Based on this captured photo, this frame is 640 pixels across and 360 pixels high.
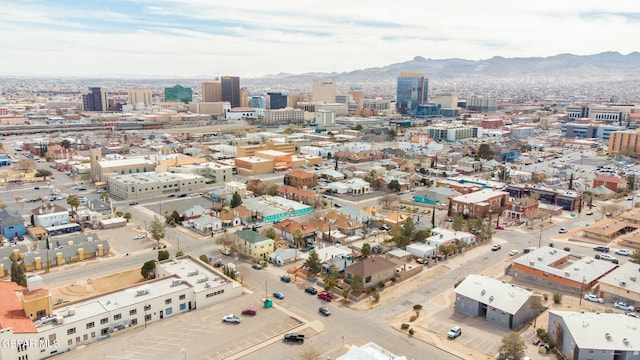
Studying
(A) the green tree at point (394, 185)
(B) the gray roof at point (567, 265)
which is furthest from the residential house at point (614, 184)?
(B) the gray roof at point (567, 265)

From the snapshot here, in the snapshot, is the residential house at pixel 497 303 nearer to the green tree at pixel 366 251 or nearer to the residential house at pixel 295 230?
the green tree at pixel 366 251

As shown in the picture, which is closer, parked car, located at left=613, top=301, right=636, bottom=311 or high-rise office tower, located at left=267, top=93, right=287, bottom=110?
parked car, located at left=613, top=301, right=636, bottom=311

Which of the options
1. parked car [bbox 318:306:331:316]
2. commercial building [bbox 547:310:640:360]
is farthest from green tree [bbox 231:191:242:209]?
commercial building [bbox 547:310:640:360]

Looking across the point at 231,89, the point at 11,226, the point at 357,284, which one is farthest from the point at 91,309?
the point at 231,89

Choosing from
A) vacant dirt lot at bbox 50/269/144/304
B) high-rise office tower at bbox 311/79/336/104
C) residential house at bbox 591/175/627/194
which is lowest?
vacant dirt lot at bbox 50/269/144/304

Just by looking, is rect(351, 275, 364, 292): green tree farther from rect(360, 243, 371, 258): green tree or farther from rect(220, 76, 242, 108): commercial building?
rect(220, 76, 242, 108): commercial building

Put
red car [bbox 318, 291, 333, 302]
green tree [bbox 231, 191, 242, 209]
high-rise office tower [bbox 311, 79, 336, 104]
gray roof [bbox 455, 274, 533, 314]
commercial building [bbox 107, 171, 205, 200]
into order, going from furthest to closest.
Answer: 1. high-rise office tower [bbox 311, 79, 336, 104]
2. commercial building [bbox 107, 171, 205, 200]
3. green tree [bbox 231, 191, 242, 209]
4. red car [bbox 318, 291, 333, 302]
5. gray roof [bbox 455, 274, 533, 314]

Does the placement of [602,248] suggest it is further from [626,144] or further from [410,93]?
[410,93]
